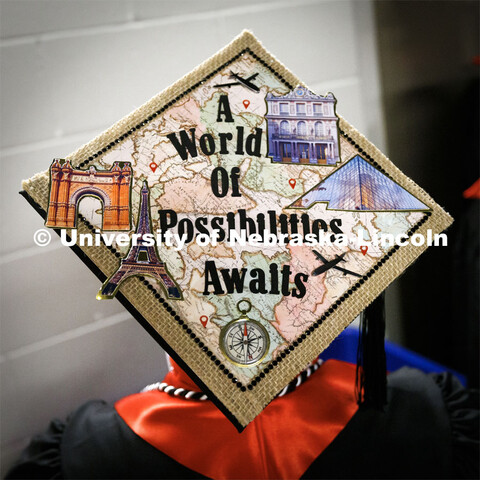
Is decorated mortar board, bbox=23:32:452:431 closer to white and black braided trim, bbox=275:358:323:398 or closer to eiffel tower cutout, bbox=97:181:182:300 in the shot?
eiffel tower cutout, bbox=97:181:182:300

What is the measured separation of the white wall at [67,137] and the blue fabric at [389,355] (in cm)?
34

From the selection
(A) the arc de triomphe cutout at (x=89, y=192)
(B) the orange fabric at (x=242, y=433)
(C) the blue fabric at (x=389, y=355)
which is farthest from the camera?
(C) the blue fabric at (x=389, y=355)

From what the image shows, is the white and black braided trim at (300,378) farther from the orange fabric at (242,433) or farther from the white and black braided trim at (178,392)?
the white and black braided trim at (178,392)

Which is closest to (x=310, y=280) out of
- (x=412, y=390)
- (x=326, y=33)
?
(x=412, y=390)

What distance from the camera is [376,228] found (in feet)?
1.91

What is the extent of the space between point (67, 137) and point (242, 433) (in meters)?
0.54

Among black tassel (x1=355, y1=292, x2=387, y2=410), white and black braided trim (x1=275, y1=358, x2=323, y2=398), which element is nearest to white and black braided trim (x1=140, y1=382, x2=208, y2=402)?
white and black braided trim (x1=275, y1=358, x2=323, y2=398)

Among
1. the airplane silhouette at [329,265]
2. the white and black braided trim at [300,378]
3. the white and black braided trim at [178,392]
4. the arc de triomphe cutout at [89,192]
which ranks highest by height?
the arc de triomphe cutout at [89,192]

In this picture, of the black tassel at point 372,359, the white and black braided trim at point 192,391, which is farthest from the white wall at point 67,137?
the black tassel at point 372,359

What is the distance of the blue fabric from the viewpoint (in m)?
0.83

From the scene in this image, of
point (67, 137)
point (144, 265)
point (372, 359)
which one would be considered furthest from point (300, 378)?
point (67, 137)

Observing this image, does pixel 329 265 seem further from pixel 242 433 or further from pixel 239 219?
pixel 242 433

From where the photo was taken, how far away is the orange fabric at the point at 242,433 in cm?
62

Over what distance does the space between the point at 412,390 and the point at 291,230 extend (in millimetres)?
396
